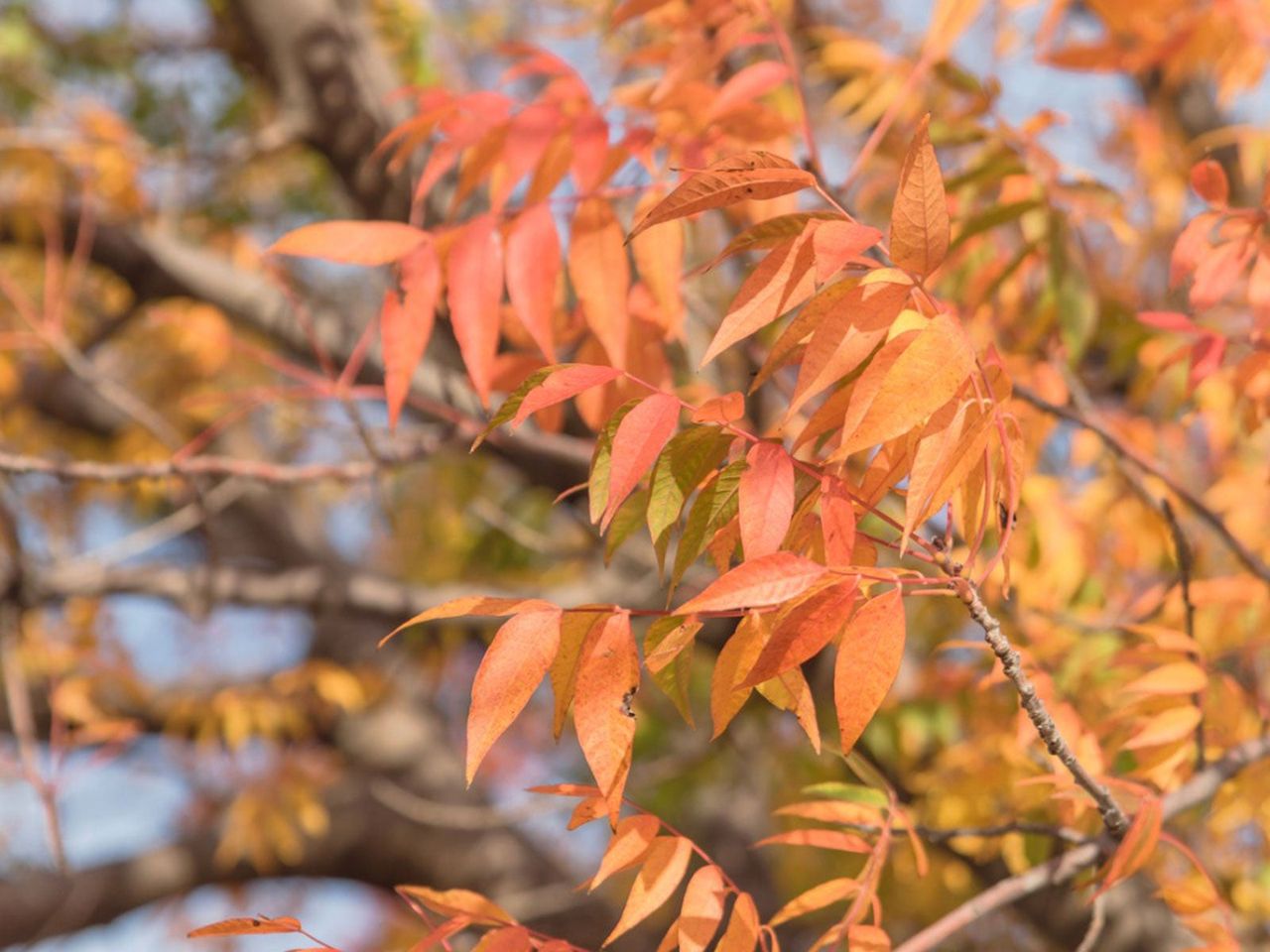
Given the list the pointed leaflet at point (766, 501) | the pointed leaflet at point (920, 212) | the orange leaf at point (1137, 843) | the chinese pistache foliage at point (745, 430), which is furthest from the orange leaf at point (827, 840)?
the pointed leaflet at point (920, 212)

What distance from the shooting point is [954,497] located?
22.5 inches

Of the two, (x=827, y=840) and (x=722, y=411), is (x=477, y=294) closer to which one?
(x=722, y=411)

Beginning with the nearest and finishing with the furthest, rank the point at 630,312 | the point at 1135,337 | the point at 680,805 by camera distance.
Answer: the point at 630,312 < the point at 1135,337 < the point at 680,805

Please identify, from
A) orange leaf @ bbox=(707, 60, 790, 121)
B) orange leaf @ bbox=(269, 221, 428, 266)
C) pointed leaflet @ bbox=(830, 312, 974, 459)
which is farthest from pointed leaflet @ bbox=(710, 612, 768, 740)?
orange leaf @ bbox=(707, 60, 790, 121)

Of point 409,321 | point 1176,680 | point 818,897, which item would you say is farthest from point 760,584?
point 1176,680

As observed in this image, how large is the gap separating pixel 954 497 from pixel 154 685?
2610mm

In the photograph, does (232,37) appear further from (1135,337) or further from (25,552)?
(1135,337)

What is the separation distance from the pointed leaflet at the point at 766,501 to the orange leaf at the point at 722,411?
29mm

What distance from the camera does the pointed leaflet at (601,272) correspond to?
0.75 metres

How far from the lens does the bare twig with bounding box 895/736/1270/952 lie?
0.70 metres

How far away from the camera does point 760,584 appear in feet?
1.55

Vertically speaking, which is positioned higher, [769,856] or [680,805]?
[680,805]

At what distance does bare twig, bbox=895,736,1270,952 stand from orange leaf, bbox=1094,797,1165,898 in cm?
10

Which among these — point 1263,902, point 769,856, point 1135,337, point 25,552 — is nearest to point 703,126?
point 1135,337
